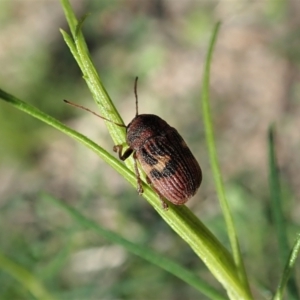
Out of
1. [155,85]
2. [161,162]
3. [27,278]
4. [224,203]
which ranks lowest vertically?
[27,278]

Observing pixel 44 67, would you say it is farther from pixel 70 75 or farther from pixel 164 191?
pixel 164 191

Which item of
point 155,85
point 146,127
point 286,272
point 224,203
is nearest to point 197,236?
point 224,203

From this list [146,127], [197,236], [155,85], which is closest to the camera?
[197,236]

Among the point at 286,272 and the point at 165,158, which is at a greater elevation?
the point at 165,158

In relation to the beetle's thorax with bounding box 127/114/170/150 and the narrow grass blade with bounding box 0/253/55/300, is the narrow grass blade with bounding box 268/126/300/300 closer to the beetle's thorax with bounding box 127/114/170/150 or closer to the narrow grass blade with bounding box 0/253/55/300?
the beetle's thorax with bounding box 127/114/170/150

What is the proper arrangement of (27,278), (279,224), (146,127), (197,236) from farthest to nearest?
1. (146,127)
2. (27,278)
3. (279,224)
4. (197,236)

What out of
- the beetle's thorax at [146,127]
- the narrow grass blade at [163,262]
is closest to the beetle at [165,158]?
the beetle's thorax at [146,127]

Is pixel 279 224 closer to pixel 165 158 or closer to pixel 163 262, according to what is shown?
pixel 163 262

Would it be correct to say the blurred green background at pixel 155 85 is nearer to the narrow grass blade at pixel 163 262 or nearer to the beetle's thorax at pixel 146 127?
the beetle's thorax at pixel 146 127

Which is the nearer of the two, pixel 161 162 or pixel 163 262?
pixel 163 262
